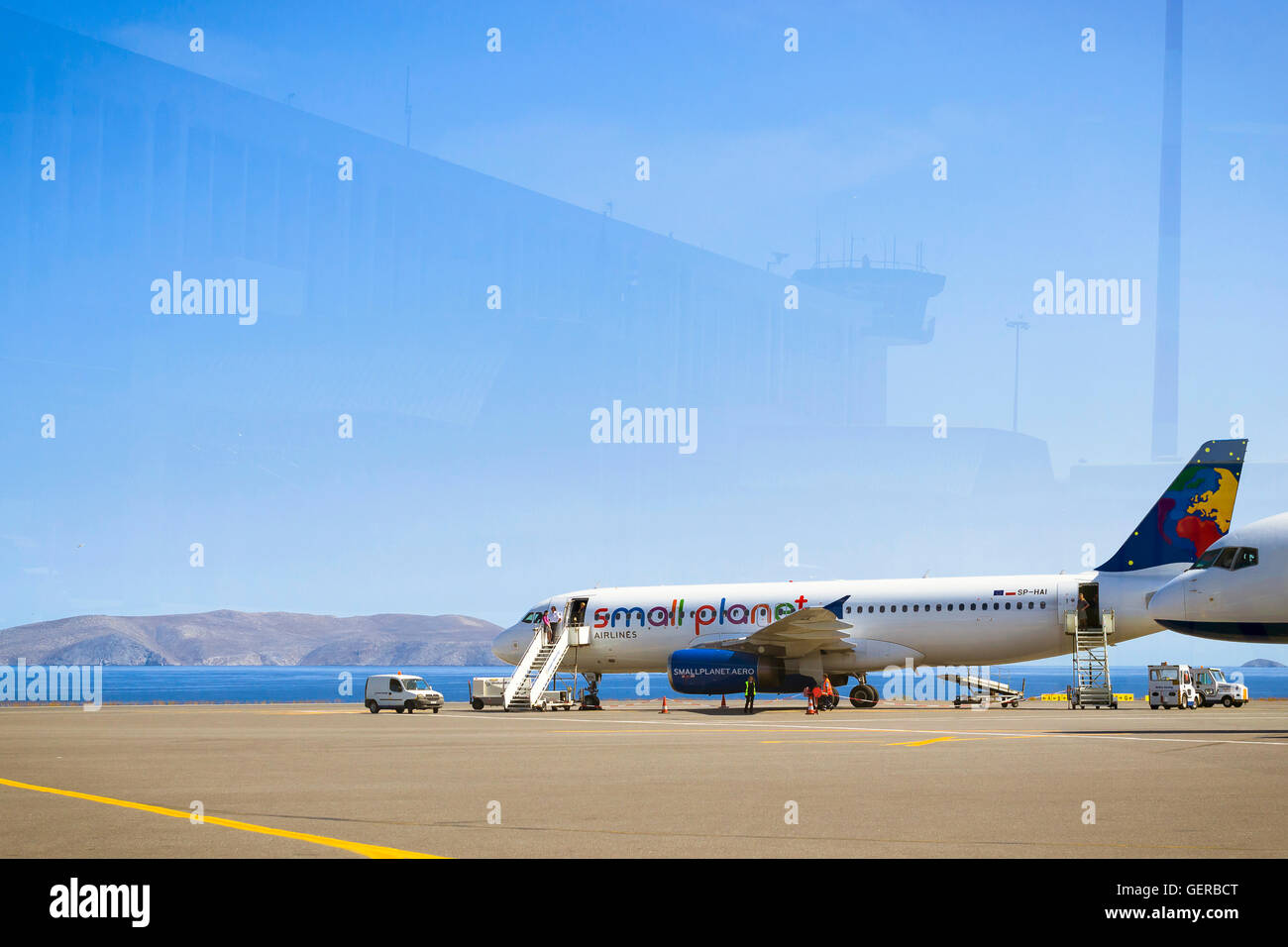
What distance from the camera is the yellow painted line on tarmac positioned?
923 cm

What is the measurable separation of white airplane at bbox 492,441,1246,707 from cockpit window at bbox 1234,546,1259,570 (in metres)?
12.7

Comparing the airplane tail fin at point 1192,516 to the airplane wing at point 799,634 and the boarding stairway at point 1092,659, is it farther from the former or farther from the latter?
the airplane wing at point 799,634

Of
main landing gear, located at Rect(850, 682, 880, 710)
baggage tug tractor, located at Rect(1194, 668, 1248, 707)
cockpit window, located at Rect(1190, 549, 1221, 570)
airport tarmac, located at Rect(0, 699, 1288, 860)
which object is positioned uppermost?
cockpit window, located at Rect(1190, 549, 1221, 570)

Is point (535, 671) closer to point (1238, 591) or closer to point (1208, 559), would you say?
point (1208, 559)

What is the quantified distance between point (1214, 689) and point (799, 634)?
64.7ft

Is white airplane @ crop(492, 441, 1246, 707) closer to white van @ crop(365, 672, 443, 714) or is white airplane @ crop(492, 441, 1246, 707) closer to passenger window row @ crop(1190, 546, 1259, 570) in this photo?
white van @ crop(365, 672, 443, 714)

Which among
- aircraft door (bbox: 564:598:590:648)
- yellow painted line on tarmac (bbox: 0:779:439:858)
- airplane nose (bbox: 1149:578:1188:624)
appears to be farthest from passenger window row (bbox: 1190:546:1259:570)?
aircraft door (bbox: 564:598:590:648)

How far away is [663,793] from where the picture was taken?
13695 millimetres

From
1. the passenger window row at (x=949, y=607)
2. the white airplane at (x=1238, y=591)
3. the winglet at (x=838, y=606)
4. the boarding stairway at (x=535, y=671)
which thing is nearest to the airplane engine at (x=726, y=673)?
the winglet at (x=838, y=606)

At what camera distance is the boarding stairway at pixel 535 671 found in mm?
42719

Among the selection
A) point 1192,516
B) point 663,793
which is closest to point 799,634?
point 1192,516
